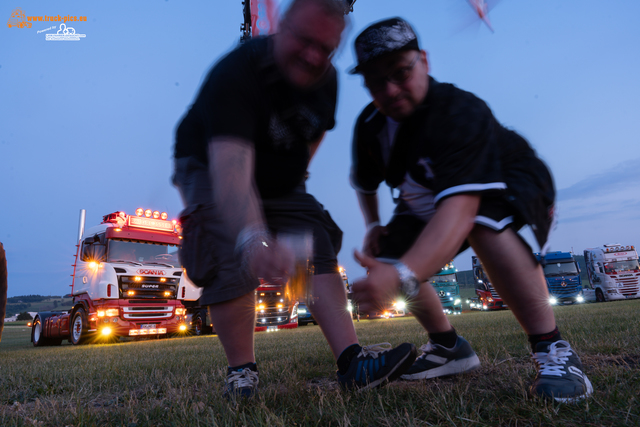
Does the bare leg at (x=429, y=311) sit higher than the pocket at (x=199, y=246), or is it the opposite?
the pocket at (x=199, y=246)

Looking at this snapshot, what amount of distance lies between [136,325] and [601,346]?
10.9 metres

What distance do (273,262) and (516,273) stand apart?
43.1 inches

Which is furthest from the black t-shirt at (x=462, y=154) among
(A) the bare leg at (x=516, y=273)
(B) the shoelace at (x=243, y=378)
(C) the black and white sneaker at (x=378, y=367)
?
(B) the shoelace at (x=243, y=378)

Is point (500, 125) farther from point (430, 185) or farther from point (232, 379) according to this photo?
point (232, 379)

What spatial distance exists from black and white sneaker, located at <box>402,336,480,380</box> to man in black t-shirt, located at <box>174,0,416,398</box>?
1.24 ft

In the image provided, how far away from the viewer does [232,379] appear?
1.94 metres

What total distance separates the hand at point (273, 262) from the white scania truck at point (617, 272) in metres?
28.1

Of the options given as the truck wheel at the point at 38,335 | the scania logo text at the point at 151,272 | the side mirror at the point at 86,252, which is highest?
the side mirror at the point at 86,252

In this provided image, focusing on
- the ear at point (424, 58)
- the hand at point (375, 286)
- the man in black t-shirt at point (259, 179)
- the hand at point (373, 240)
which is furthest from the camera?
the hand at point (373, 240)

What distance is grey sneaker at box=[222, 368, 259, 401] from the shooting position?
1.85 metres

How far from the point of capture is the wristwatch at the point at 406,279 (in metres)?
1.19

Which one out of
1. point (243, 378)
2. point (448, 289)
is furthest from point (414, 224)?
point (448, 289)

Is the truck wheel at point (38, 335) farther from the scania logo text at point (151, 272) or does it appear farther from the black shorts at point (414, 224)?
the black shorts at point (414, 224)

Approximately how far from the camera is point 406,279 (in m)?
1.19
